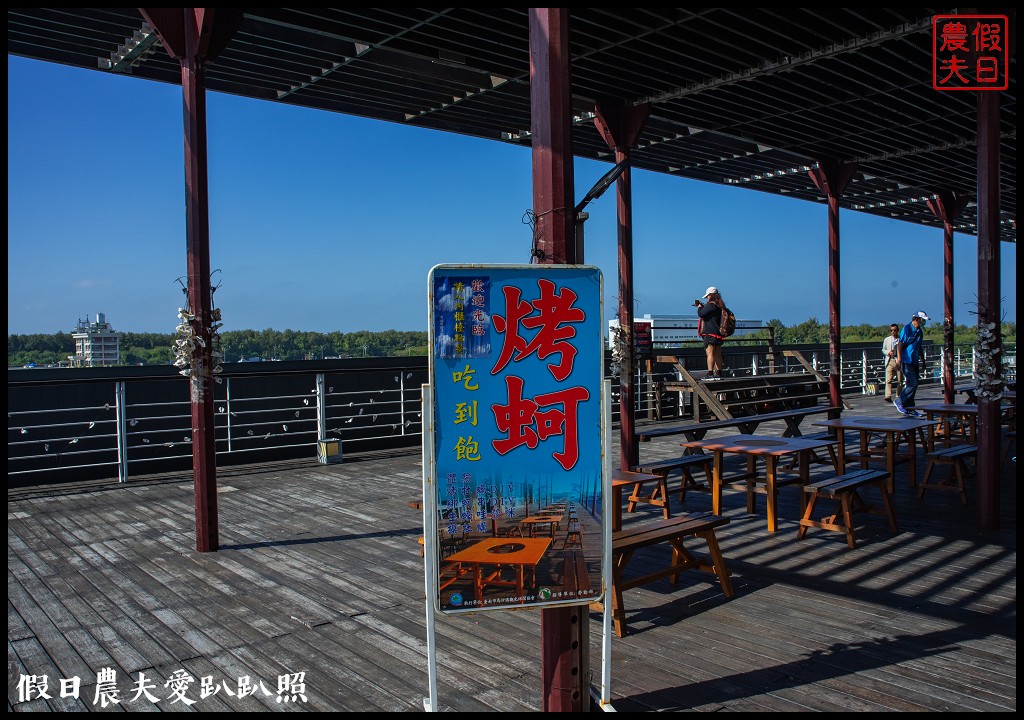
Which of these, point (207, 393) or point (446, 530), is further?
point (207, 393)

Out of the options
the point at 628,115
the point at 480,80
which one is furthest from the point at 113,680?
the point at 628,115

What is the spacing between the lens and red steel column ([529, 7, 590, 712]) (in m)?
3.00

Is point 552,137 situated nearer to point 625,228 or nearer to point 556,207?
point 556,207

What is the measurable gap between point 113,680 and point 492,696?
6.04 ft

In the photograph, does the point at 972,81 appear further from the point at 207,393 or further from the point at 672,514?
the point at 207,393

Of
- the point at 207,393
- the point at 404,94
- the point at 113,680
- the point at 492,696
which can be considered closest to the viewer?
the point at 492,696

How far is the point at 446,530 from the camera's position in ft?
9.35

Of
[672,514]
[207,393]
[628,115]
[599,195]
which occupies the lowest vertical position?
[672,514]

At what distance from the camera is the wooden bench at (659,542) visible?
408 centimetres

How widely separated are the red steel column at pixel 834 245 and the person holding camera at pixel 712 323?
225 cm

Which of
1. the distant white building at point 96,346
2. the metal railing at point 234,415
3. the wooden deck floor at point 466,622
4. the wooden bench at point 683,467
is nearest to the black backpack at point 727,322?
the metal railing at point 234,415

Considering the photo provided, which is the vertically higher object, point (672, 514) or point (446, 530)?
point (446, 530)

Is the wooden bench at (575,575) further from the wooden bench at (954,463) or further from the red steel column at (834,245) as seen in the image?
the red steel column at (834,245)

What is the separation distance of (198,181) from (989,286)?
6.55 meters
